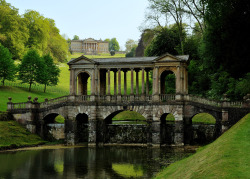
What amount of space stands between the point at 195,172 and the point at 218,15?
22.9m

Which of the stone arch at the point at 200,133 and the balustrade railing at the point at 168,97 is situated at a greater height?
the balustrade railing at the point at 168,97

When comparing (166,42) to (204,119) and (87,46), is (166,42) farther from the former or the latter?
(87,46)

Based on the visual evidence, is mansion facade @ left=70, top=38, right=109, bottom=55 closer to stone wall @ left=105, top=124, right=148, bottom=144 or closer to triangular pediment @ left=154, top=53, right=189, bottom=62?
stone wall @ left=105, top=124, right=148, bottom=144

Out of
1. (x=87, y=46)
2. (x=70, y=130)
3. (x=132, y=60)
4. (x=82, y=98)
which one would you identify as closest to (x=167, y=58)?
(x=132, y=60)

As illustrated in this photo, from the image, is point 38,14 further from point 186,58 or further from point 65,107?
point 186,58

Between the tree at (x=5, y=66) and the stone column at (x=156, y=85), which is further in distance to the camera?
the tree at (x=5, y=66)

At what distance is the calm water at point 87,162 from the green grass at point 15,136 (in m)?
3.13

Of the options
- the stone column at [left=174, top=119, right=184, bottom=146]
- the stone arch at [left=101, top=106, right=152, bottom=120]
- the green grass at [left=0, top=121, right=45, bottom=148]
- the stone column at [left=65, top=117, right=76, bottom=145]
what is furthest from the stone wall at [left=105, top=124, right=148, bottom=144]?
the green grass at [left=0, top=121, right=45, bottom=148]

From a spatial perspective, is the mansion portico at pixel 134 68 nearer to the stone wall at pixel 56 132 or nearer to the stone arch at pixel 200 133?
the stone arch at pixel 200 133

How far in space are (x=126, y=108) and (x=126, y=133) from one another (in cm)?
349

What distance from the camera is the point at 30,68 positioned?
72188mm

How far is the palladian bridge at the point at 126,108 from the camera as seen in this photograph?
39.5m

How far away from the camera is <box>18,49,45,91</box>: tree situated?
2822 inches

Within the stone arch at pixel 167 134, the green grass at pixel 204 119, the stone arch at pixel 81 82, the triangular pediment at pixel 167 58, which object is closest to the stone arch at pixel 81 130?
the stone arch at pixel 81 82
